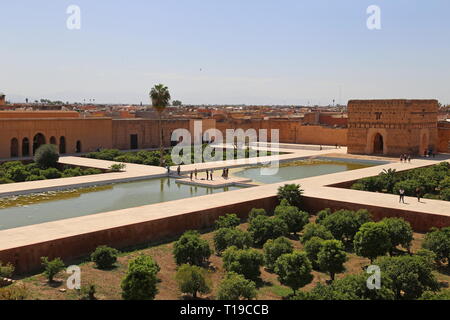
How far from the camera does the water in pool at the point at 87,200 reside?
1308 cm

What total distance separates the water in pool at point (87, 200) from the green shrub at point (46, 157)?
5406 millimetres

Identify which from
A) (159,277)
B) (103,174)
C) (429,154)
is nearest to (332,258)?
(159,277)

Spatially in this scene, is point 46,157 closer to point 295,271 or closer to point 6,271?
point 6,271

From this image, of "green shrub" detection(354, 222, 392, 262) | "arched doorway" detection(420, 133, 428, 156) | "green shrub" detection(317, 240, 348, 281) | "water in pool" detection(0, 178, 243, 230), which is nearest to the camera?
"green shrub" detection(317, 240, 348, 281)

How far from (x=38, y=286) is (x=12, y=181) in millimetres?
10956

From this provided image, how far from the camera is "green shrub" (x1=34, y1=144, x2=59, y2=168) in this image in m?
21.9

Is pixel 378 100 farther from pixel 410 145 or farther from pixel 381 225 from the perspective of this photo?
pixel 381 225

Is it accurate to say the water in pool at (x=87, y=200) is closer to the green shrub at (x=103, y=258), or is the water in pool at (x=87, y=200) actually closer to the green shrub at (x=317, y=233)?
the green shrub at (x=103, y=258)

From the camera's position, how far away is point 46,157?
865 inches

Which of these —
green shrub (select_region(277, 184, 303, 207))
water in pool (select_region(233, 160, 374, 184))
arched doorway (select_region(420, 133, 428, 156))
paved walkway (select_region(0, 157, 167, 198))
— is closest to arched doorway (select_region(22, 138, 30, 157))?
paved walkway (select_region(0, 157, 167, 198))

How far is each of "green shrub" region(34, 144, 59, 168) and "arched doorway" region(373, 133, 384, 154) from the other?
17.5m

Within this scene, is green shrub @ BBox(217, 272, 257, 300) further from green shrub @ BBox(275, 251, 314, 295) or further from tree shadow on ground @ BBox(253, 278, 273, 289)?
tree shadow on ground @ BBox(253, 278, 273, 289)

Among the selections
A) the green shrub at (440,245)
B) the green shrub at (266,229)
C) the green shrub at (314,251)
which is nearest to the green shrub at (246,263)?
the green shrub at (314,251)

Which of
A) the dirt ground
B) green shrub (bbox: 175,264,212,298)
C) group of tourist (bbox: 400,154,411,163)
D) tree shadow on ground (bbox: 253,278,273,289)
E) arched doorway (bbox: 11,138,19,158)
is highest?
arched doorway (bbox: 11,138,19,158)
